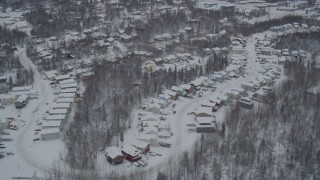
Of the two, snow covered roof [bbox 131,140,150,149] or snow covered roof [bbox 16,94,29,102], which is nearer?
snow covered roof [bbox 131,140,150,149]

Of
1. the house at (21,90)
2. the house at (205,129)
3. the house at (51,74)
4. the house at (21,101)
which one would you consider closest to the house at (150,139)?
the house at (205,129)

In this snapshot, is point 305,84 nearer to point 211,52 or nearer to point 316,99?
point 316,99

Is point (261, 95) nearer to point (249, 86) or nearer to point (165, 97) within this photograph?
point (249, 86)

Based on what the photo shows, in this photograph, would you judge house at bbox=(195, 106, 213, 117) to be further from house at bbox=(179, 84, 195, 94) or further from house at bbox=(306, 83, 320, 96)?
house at bbox=(306, 83, 320, 96)

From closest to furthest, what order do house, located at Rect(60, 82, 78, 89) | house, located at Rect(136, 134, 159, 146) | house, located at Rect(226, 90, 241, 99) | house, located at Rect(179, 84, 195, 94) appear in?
house, located at Rect(136, 134, 159, 146) < house, located at Rect(226, 90, 241, 99) < house, located at Rect(179, 84, 195, 94) < house, located at Rect(60, 82, 78, 89)

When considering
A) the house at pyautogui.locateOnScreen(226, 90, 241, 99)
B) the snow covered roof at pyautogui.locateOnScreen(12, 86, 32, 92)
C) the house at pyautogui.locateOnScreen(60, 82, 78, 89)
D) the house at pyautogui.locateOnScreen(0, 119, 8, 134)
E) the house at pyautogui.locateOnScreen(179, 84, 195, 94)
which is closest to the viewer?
the house at pyautogui.locateOnScreen(0, 119, 8, 134)

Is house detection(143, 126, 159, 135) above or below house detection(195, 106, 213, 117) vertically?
below

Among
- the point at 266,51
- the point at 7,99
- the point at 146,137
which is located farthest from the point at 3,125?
the point at 266,51

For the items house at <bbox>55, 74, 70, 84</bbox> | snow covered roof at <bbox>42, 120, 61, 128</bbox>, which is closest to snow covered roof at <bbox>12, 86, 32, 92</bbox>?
house at <bbox>55, 74, 70, 84</bbox>
